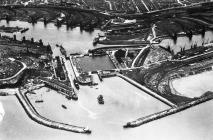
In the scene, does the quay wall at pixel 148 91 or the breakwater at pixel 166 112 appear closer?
the breakwater at pixel 166 112

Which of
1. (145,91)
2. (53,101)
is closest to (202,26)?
(145,91)

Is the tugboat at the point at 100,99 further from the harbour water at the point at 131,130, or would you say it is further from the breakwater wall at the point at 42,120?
the breakwater wall at the point at 42,120

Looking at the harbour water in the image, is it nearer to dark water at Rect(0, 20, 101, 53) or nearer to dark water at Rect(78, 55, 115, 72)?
dark water at Rect(78, 55, 115, 72)

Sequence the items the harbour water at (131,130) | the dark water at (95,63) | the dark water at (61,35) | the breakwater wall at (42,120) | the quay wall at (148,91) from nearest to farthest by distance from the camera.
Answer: the harbour water at (131,130), the breakwater wall at (42,120), the quay wall at (148,91), the dark water at (95,63), the dark water at (61,35)

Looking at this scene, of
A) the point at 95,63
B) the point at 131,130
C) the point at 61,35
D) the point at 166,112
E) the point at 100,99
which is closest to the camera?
the point at 131,130

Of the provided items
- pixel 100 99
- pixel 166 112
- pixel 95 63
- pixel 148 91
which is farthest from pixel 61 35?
pixel 166 112

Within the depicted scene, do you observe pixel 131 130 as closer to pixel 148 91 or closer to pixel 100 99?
pixel 100 99

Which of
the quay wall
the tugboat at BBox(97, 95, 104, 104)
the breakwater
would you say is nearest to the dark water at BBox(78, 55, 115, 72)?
the quay wall

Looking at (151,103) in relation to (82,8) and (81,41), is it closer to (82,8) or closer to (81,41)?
(81,41)

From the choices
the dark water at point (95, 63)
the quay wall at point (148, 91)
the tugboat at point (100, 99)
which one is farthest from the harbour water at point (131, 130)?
the dark water at point (95, 63)

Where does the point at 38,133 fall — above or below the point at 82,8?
below

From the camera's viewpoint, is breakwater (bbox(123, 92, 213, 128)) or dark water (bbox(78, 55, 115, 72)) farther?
dark water (bbox(78, 55, 115, 72))
